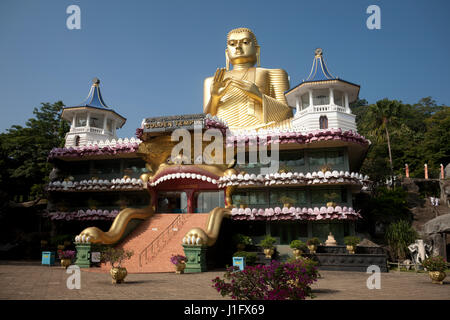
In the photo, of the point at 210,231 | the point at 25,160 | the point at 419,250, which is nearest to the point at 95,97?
the point at 25,160

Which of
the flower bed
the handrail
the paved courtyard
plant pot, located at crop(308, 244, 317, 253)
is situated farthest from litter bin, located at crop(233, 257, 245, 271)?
the flower bed

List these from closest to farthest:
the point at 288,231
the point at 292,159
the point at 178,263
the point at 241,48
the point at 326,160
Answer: the point at 178,263 → the point at 288,231 → the point at 326,160 → the point at 292,159 → the point at 241,48

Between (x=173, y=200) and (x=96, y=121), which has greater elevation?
(x=96, y=121)

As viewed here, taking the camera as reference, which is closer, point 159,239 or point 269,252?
point 269,252

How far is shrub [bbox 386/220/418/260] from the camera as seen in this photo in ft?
83.1

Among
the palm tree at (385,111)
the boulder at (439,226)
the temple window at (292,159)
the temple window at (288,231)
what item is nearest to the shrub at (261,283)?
the temple window at (288,231)

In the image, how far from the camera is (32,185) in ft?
128

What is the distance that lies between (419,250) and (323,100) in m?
12.4

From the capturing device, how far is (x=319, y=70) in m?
28.0

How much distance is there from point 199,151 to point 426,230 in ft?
54.8

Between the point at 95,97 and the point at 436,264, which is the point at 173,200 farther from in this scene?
the point at 436,264

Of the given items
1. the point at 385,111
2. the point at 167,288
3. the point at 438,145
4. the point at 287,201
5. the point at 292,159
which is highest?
the point at 385,111

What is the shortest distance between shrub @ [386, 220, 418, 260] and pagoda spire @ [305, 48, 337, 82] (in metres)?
11.9
